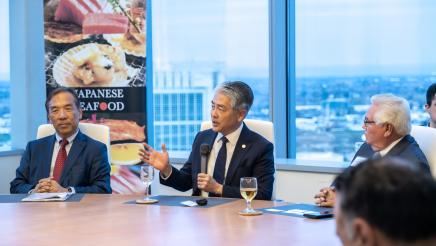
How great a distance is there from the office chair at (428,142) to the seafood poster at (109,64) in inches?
102

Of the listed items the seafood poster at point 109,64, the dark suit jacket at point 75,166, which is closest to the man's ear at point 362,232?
the dark suit jacket at point 75,166

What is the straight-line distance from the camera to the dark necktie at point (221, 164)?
3.84 m

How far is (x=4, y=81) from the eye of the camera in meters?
6.12

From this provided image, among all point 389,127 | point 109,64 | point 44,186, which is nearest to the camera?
point 389,127

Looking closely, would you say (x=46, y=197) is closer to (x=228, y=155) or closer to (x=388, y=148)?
(x=228, y=155)

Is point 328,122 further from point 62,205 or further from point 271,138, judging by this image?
point 62,205

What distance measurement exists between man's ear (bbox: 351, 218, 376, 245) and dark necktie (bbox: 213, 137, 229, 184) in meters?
2.77

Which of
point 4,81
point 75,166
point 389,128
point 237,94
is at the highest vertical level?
point 4,81

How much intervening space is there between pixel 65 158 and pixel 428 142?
223 cm

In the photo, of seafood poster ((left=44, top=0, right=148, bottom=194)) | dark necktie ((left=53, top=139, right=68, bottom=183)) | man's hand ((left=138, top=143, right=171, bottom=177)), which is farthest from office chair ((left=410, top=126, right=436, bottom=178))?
seafood poster ((left=44, top=0, right=148, bottom=194))

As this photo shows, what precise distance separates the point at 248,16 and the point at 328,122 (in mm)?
1153

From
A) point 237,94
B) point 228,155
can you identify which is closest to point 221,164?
point 228,155

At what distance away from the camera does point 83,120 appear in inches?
220

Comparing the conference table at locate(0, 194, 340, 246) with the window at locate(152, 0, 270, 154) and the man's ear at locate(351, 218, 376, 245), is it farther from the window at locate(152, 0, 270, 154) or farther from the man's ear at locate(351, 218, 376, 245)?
the window at locate(152, 0, 270, 154)
